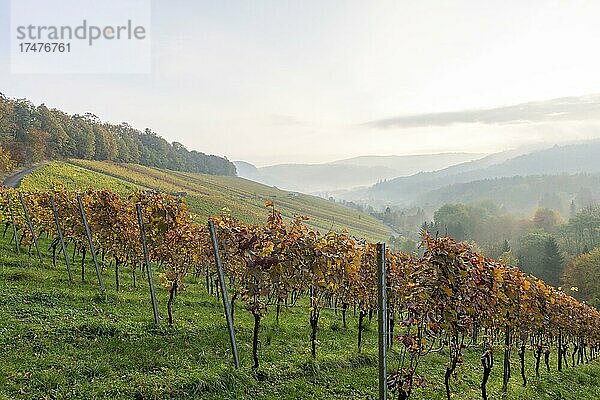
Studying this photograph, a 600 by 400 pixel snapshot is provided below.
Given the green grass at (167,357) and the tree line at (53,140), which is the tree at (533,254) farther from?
the tree line at (53,140)

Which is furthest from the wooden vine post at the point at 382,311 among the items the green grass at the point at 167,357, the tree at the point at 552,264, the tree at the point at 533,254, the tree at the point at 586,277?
the tree at the point at 533,254

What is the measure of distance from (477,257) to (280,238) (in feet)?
10.9

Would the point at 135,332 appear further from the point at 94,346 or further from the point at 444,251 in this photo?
the point at 444,251

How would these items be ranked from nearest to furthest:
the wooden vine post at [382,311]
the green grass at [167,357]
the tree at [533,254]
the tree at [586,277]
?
the wooden vine post at [382,311] → the green grass at [167,357] → the tree at [586,277] → the tree at [533,254]

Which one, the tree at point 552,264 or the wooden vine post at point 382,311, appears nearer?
the wooden vine post at point 382,311

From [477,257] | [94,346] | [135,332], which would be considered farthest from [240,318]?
[477,257]

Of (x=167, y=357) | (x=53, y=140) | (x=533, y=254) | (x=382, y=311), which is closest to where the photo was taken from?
(x=382, y=311)

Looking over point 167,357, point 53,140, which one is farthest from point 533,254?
point 53,140

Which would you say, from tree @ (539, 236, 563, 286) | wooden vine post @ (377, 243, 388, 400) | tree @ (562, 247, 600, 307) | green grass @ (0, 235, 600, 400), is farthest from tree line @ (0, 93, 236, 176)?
tree @ (539, 236, 563, 286)

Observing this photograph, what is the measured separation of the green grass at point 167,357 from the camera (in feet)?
21.4

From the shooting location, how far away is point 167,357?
A: 7.71 metres

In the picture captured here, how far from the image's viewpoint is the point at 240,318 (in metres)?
12.5

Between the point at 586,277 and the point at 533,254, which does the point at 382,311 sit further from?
the point at 533,254

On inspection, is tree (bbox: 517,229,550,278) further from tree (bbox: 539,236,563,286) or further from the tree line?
the tree line
